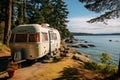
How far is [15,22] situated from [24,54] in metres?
22.6

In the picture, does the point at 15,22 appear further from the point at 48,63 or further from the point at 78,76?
the point at 78,76

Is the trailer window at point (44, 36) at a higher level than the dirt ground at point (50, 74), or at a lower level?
higher

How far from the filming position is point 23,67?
65.8ft

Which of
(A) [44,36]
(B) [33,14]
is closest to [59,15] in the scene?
(B) [33,14]

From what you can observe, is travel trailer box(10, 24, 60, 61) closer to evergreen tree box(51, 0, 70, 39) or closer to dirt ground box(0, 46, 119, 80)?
dirt ground box(0, 46, 119, 80)

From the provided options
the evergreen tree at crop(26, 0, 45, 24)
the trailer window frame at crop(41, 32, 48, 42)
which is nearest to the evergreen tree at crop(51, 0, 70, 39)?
the evergreen tree at crop(26, 0, 45, 24)

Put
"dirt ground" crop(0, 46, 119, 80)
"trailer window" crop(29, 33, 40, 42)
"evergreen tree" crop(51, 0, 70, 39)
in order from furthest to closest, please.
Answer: "evergreen tree" crop(51, 0, 70, 39) → "trailer window" crop(29, 33, 40, 42) → "dirt ground" crop(0, 46, 119, 80)

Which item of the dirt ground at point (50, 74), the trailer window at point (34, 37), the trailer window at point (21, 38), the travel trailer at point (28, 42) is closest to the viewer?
the dirt ground at point (50, 74)

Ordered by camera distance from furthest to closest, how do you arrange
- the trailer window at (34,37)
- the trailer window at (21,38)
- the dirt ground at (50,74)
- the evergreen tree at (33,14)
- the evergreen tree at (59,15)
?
the evergreen tree at (59,15)
the evergreen tree at (33,14)
the trailer window at (21,38)
the trailer window at (34,37)
the dirt ground at (50,74)

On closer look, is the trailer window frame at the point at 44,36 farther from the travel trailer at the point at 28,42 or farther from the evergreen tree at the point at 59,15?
the evergreen tree at the point at 59,15

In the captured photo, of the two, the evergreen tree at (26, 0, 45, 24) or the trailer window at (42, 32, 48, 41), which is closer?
the trailer window at (42, 32, 48, 41)

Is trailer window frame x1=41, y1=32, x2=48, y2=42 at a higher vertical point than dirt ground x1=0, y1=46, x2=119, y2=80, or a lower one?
higher

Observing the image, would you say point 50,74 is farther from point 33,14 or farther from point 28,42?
point 33,14

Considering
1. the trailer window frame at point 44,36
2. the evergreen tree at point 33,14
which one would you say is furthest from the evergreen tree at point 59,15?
the trailer window frame at point 44,36
